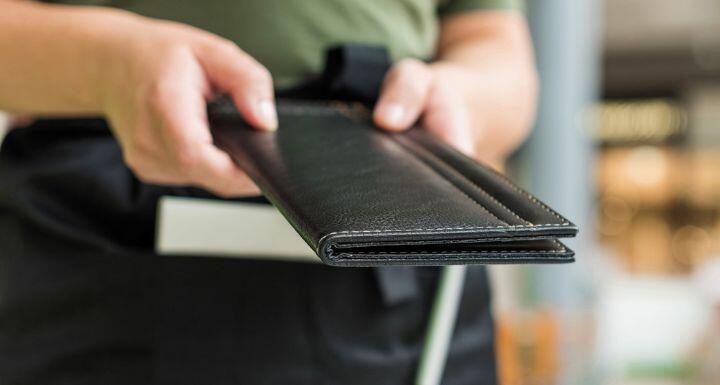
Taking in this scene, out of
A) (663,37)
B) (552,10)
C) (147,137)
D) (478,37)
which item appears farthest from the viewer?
(663,37)

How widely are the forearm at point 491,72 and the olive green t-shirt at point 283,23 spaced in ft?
0.23

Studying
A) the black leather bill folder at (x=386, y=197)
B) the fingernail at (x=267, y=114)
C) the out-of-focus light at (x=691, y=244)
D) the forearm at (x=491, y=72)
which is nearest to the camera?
the black leather bill folder at (x=386, y=197)

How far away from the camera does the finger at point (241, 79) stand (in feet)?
1.61

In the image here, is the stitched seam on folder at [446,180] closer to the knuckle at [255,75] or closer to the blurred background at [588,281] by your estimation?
the knuckle at [255,75]

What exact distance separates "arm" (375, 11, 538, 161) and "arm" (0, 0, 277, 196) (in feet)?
0.29

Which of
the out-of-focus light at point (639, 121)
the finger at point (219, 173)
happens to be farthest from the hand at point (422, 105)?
the out-of-focus light at point (639, 121)

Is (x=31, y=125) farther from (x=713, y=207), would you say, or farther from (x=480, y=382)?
(x=713, y=207)

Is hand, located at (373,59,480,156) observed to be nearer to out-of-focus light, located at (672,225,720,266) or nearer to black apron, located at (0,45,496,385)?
black apron, located at (0,45,496,385)

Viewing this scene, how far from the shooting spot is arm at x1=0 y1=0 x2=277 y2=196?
47 cm

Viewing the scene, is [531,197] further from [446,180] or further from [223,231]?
[223,231]

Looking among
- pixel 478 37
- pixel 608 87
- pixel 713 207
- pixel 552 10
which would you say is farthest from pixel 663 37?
pixel 478 37

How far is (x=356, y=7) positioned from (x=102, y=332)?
0.95 ft

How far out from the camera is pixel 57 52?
1.74 feet

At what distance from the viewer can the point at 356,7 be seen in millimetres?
615
